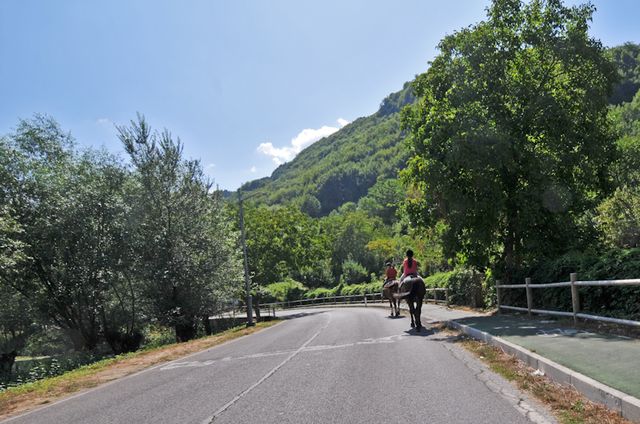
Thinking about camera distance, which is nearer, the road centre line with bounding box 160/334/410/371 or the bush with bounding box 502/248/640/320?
the bush with bounding box 502/248/640/320

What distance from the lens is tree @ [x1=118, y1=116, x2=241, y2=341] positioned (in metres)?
26.9

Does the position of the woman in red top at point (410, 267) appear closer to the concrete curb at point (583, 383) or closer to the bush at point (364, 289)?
the concrete curb at point (583, 383)

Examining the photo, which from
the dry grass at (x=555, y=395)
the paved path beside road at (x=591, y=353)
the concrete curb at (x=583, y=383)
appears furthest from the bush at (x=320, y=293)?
the dry grass at (x=555, y=395)

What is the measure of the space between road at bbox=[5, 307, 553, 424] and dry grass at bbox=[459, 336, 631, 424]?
0.19 metres

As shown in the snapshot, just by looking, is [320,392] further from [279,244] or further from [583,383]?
[279,244]

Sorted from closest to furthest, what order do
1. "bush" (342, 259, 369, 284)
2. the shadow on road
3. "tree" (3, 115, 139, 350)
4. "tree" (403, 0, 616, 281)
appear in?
the shadow on road
"tree" (403, 0, 616, 281)
"tree" (3, 115, 139, 350)
"bush" (342, 259, 369, 284)

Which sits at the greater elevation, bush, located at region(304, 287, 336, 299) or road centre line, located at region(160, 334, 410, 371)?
road centre line, located at region(160, 334, 410, 371)

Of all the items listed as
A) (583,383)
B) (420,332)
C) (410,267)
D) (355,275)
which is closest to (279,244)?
(355,275)

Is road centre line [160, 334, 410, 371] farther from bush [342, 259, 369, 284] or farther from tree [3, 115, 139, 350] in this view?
bush [342, 259, 369, 284]

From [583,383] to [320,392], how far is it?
3313 mm

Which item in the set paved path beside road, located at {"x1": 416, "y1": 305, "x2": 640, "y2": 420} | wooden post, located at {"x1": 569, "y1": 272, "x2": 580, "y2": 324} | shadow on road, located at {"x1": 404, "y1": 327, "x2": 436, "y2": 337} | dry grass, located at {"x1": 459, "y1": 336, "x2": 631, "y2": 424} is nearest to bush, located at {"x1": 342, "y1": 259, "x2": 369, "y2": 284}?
shadow on road, located at {"x1": 404, "y1": 327, "x2": 436, "y2": 337}

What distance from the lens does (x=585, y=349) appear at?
25.6 feet

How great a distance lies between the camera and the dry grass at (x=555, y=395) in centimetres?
496

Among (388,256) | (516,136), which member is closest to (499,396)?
(516,136)
